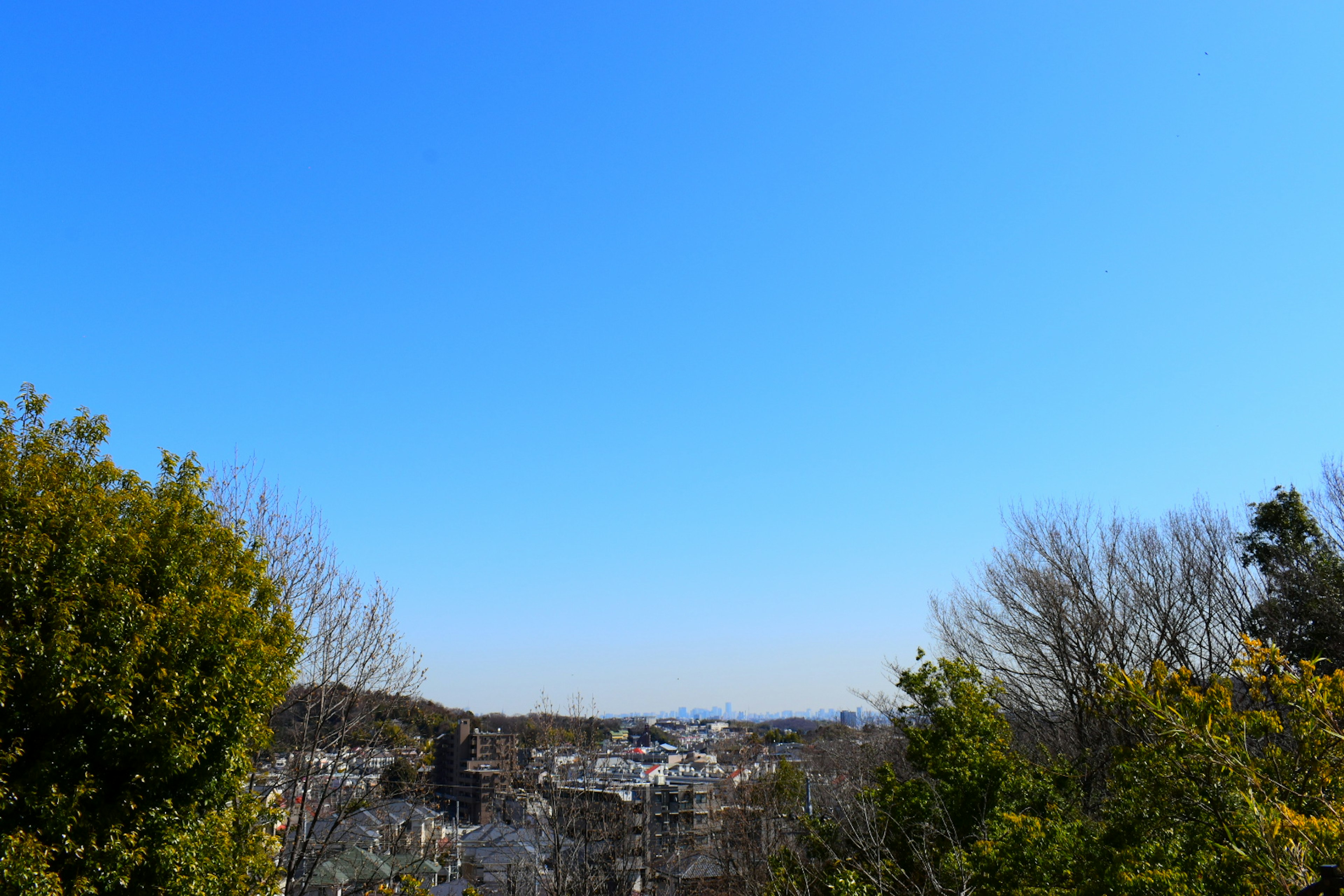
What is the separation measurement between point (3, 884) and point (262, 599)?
3359 millimetres

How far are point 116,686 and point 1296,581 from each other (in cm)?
2228

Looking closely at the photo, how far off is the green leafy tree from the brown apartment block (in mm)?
31903

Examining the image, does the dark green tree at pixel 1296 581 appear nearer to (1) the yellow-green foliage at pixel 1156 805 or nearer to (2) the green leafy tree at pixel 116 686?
(1) the yellow-green foliage at pixel 1156 805

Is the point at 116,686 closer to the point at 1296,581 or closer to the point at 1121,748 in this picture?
the point at 1121,748

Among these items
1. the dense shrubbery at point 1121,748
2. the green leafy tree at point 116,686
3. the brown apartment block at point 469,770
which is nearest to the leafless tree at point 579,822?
the dense shrubbery at point 1121,748

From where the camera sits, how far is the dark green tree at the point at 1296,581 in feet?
56.2

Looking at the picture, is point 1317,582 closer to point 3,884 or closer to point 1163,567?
point 1163,567

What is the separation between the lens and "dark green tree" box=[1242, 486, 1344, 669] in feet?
56.2

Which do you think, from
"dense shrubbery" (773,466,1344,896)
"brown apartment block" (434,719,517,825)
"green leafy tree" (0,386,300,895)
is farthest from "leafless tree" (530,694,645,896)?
"brown apartment block" (434,719,517,825)

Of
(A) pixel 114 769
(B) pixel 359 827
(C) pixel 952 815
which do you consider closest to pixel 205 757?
(A) pixel 114 769

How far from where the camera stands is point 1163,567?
2002cm

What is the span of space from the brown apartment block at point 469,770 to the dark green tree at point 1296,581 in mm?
30101

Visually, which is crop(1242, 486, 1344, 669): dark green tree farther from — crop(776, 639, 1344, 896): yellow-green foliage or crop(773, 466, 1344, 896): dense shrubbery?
crop(776, 639, 1344, 896): yellow-green foliage

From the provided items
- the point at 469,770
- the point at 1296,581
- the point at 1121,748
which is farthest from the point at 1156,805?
the point at 469,770
